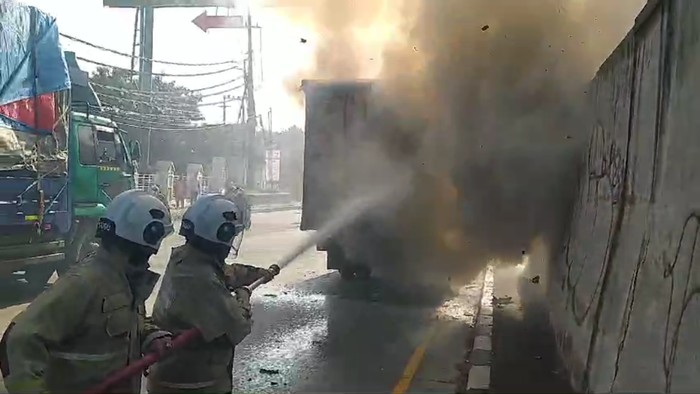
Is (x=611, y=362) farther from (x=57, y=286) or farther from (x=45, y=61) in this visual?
(x=45, y=61)

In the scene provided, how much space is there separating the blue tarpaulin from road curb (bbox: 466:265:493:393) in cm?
654

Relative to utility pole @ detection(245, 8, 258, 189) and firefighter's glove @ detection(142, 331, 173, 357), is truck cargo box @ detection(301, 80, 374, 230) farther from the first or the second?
utility pole @ detection(245, 8, 258, 189)

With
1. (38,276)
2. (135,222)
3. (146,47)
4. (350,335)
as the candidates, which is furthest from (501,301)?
(146,47)

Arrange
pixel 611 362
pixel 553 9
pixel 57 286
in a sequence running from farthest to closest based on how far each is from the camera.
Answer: pixel 553 9, pixel 611 362, pixel 57 286

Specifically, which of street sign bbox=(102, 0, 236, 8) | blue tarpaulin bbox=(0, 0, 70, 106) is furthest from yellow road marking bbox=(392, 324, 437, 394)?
street sign bbox=(102, 0, 236, 8)

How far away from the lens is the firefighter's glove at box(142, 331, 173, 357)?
307 cm

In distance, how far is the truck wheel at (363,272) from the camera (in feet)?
36.8

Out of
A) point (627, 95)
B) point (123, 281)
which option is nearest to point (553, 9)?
point (627, 95)

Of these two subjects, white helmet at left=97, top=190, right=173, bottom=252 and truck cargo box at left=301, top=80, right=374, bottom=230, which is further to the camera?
truck cargo box at left=301, top=80, right=374, bottom=230

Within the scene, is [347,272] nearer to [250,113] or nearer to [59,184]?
[59,184]

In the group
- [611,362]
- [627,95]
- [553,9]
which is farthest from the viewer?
[553,9]

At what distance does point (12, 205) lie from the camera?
912 centimetres

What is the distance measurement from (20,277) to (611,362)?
9502 mm

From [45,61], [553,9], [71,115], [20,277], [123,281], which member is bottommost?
[20,277]
